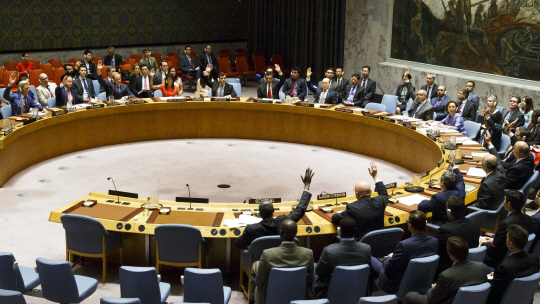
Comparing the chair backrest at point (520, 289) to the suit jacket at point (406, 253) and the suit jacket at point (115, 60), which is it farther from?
the suit jacket at point (115, 60)

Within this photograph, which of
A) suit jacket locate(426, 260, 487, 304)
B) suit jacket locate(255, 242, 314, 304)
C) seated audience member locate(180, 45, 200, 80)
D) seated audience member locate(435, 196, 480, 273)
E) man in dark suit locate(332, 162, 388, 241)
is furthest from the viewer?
seated audience member locate(180, 45, 200, 80)

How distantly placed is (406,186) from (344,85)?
5.90 meters

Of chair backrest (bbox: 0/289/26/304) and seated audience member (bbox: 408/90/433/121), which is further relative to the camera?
seated audience member (bbox: 408/90/433/121)

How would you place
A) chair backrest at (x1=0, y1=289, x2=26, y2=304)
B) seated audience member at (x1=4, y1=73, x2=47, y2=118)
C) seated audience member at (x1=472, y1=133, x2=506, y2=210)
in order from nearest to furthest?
1. chair backrest at (x1=0, y1=289, x2=26, y2=304)
2. seated audience member at (x1=472, y1=133, x2=506, y2=210)
3. seated audience member at (x1=4, y1=73, x2=47, y2=118)

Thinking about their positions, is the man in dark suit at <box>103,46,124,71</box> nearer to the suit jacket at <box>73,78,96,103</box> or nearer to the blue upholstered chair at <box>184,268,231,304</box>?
the suit jacket at <box>73,78,96,103</box>

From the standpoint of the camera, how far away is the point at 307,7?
17078 millimetres

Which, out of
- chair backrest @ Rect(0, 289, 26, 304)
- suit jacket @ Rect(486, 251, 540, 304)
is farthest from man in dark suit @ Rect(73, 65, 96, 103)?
suit jacket @ Rect(486, 251, 540, 304)

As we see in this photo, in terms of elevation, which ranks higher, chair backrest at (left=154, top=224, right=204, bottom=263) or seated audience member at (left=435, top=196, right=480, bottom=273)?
seated audience member at (left=435, top=196, right=480, bottom=273)

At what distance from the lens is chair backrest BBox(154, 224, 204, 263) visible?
222 inches

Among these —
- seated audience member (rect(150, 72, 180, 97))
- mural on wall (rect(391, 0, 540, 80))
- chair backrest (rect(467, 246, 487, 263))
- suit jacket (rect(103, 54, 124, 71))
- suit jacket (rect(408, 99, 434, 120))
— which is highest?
mural on wall (rect(391, 0, 540, 80))

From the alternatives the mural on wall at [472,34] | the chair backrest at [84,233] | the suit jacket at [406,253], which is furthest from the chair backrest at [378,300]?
the mural on wall at [472,34]

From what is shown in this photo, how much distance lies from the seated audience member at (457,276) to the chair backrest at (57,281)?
2814 millimetres

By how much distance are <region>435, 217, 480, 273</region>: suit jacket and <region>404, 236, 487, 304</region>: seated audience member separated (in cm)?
82

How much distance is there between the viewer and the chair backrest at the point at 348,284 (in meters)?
4.84
